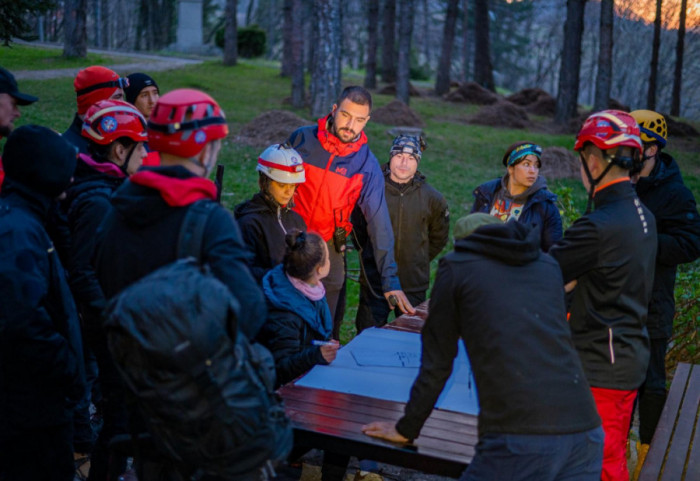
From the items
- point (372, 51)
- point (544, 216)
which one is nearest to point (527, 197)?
point (544, 216)

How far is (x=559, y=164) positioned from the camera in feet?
54.0

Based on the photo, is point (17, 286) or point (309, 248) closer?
point (17, 286)

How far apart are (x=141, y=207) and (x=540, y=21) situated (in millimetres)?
69995

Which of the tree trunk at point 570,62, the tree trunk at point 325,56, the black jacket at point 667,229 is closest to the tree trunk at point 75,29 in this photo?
the tree trunk at point 325,56

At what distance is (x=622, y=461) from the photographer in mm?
3604

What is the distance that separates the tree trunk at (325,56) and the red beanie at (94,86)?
1158 centimetres

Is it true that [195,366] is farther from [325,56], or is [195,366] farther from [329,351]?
[325,56]

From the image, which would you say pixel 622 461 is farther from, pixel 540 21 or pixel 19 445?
pixel 540 21

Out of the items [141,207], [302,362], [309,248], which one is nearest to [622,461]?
[302,362]

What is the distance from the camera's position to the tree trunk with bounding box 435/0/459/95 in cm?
2967

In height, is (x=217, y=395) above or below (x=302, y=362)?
above

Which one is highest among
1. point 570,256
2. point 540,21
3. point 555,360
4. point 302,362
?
point 540,21

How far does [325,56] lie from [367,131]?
2958mm

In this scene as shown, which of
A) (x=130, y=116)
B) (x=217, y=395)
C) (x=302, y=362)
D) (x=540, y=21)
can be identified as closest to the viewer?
(x=217, y=395)
